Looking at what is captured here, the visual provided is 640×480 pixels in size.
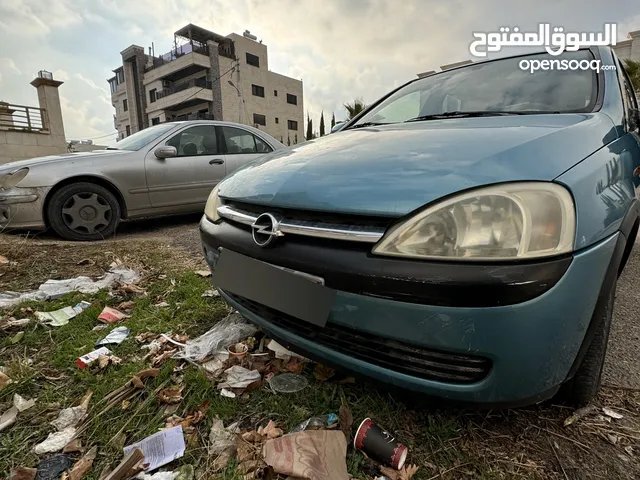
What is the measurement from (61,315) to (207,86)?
2959 centimetres

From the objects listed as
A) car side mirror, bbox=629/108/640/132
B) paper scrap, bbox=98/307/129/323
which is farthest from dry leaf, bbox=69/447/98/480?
car side mirror, bbox=629/108/640/132

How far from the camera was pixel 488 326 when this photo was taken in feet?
2.79

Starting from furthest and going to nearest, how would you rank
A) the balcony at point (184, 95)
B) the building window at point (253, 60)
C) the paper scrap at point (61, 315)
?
the building window at point (253, 60) < the balcony at point (184, 95) < the paper scrap at point (61, 315)

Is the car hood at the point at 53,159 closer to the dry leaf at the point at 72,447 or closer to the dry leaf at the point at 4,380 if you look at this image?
the dry leaf at the point at 4,380

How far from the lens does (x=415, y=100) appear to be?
225cm

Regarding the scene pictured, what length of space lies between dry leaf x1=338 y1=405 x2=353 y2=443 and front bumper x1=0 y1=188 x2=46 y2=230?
11.7 ft

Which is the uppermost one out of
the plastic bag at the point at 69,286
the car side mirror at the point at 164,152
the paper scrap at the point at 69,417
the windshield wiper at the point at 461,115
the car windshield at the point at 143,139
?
the car windshield at the point at 143,139

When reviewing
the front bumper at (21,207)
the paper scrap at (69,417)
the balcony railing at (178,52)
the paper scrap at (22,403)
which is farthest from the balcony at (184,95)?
the paper scrap at (69,417)

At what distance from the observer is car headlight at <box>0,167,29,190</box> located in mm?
3338

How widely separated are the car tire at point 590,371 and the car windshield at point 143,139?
4.25 metres

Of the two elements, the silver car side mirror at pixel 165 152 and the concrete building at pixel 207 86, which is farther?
the concrete building at pixel 207 86

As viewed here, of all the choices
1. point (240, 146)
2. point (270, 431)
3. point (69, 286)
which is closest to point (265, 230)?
point (270, 431)

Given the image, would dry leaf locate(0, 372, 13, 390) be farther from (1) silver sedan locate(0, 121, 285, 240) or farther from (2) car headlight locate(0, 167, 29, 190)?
(2) car headlight locate(0, 167, 29, 190)

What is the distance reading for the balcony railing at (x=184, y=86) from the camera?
2803 centimetres
